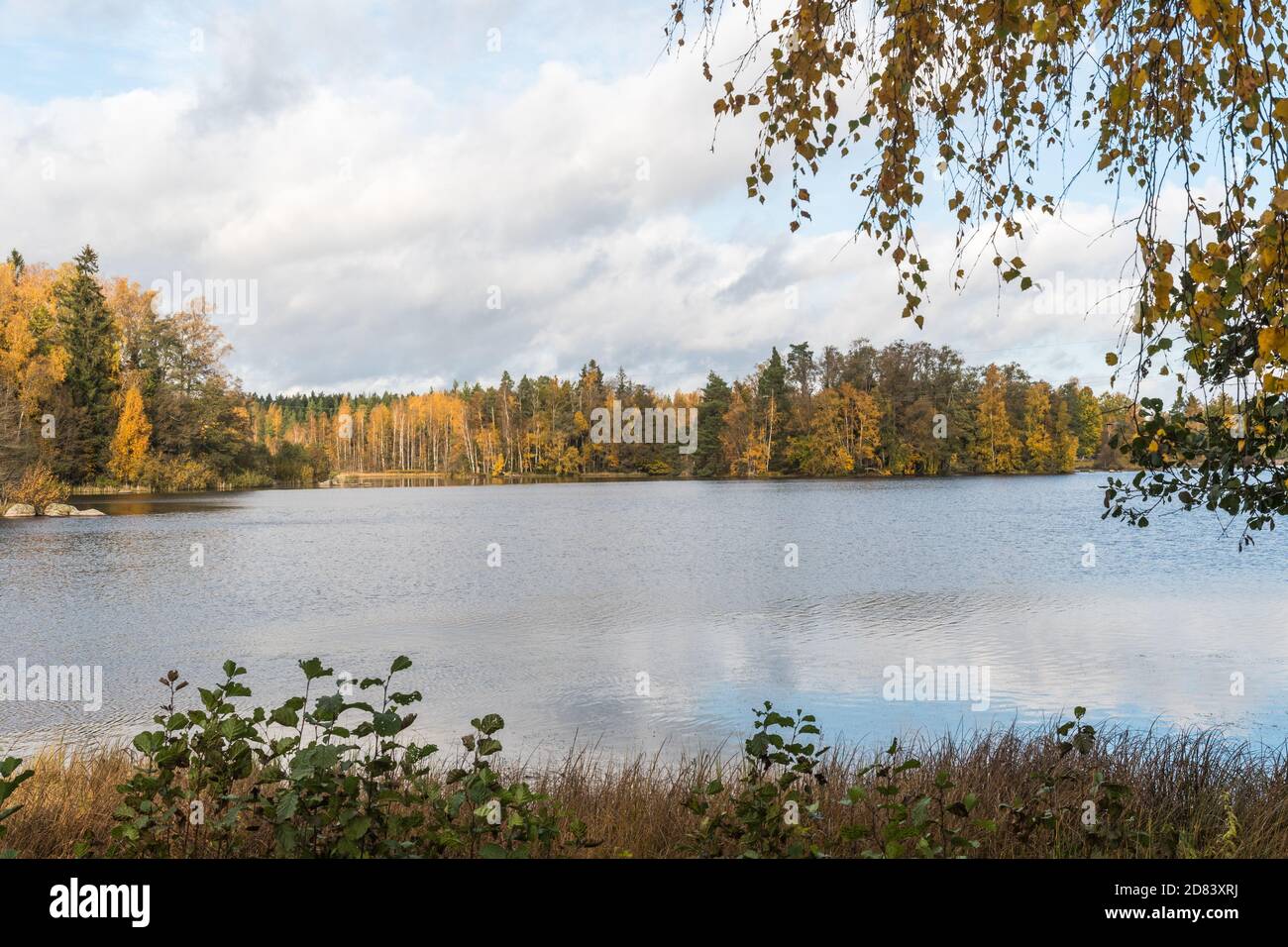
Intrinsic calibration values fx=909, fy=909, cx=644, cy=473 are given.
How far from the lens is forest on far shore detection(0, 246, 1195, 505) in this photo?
5297 cm

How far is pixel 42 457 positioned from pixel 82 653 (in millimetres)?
44205

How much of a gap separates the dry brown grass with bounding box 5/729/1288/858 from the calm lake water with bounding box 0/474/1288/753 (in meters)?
2.84

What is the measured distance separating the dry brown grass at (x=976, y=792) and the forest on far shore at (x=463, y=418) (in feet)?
121

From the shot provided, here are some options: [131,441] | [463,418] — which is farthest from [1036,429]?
[131,441]

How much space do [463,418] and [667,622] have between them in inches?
3843

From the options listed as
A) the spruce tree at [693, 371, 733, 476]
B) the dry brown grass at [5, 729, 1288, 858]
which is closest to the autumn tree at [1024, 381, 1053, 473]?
the spruce tree at [693, 371, 733, 476]

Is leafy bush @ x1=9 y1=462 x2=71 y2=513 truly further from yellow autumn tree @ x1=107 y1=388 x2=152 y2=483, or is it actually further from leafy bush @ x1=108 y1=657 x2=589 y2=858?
leafy bush @ x1=108 y1=657 x2=589 y2=858

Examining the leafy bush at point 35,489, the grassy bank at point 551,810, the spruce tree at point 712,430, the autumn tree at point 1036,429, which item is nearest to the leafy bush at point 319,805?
the grassy bank at point 551,810

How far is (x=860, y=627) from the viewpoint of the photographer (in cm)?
1487

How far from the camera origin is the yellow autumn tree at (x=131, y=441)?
183ft

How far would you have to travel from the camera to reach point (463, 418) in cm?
11019

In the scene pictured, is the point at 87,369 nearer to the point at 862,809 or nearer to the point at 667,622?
the point at 667,622
